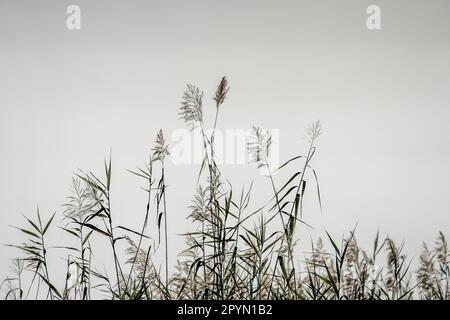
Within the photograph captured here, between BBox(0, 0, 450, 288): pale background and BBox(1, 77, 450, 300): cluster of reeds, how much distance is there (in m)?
1.05

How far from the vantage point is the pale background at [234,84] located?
3.26 meters

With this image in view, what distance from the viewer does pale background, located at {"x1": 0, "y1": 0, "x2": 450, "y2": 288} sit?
3260 mm

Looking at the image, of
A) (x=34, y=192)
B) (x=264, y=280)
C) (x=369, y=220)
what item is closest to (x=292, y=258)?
(x=264, y=280)

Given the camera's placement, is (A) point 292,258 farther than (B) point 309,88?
No

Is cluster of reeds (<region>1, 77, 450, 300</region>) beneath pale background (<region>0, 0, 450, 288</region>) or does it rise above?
beneath

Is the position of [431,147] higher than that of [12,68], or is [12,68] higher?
[12,68]

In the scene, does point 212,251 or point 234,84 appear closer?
point 212,251

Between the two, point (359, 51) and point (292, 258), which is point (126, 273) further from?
point (359, 51)

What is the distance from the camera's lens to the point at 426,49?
133 inches

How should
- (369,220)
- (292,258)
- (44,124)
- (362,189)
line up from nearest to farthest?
(292,258)
(369,220)
(362,189)
(44,124)

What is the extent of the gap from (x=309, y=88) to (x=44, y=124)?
2342mm

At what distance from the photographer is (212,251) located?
2016 millimetres

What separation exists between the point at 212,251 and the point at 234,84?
6.63 ft

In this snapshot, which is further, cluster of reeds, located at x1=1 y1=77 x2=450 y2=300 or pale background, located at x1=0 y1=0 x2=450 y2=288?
pale background, located at x1=0 y1=0 x2=450 y2=288
